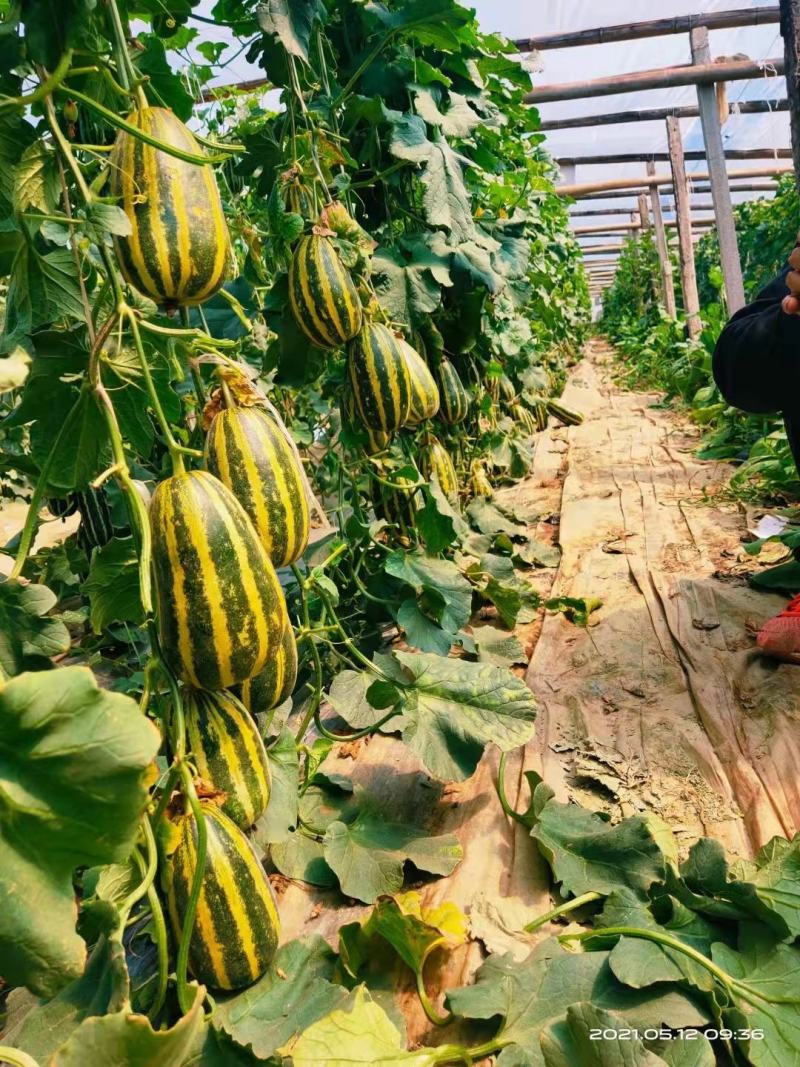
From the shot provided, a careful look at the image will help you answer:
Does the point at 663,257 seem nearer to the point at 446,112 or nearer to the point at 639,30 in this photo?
the point at 639,30

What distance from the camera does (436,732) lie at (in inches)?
65.1

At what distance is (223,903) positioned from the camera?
1137 mm

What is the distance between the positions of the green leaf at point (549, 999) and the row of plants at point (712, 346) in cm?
301

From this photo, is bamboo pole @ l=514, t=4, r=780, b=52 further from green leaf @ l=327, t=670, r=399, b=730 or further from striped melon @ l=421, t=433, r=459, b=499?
green leaf @ l=327, t=670, r=399, b=730

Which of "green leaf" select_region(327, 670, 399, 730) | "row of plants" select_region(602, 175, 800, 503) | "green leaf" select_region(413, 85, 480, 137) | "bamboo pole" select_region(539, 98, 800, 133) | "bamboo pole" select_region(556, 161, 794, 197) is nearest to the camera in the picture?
"green leaf" select_region(327, 670, 399, 730)

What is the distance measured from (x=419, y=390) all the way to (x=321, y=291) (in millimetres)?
453

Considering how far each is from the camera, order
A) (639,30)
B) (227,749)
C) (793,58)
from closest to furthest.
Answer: (227,749), (793,58), (639,30)

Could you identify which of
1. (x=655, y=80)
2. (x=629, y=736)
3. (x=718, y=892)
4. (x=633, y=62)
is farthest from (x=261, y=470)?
(x=633, y=62)

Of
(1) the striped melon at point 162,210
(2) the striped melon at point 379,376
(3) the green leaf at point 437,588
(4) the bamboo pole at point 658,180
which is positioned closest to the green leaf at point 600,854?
(3) the green leaf at point 437,588

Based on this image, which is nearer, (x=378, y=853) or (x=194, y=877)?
(x=194, y=877)

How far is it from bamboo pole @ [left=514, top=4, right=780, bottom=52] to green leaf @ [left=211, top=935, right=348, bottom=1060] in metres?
6.05

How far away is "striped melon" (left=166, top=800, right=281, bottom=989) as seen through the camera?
1118 millimetres

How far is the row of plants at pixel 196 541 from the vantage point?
748 millimetres

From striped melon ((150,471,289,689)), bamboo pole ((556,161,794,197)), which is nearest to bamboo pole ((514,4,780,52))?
bamboo pole ((556,161,794,197))
